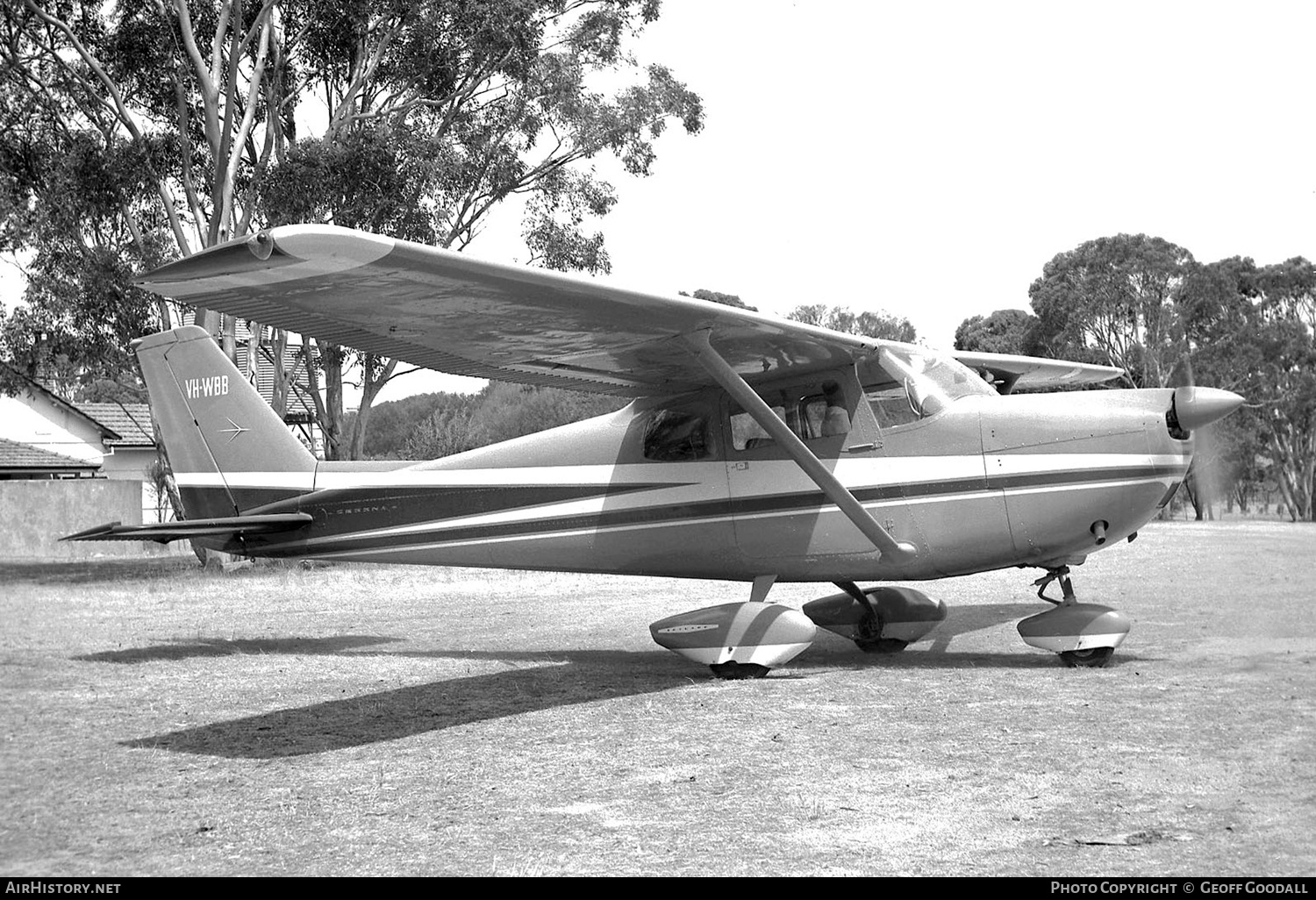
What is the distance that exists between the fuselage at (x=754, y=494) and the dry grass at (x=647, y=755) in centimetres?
89

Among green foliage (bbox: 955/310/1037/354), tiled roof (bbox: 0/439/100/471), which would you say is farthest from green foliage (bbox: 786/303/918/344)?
tiled roof (bbox: 0/439/100/471)

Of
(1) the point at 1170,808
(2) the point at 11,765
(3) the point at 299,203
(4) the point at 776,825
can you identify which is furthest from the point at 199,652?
(3) the point at 299,203

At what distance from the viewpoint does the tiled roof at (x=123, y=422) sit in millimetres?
50125

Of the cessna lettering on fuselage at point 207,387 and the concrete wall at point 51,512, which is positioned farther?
the concrete wall at point 51,512

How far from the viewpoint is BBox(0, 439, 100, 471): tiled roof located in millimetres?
42969

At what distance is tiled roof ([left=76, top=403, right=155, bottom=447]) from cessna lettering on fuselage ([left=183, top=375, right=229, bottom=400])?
41.5m

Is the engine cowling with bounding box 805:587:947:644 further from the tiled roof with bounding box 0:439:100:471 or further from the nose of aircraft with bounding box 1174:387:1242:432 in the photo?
the tiled roof with bounding box 0:439:100:471

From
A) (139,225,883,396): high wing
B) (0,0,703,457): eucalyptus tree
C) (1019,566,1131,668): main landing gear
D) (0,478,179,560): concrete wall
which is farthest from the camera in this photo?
(0,478,179,560): concrete wall

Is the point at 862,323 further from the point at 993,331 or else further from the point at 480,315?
the point at 480,315

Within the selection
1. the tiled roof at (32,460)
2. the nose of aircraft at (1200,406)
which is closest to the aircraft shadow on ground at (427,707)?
the nose of aircraft at (1200,406)

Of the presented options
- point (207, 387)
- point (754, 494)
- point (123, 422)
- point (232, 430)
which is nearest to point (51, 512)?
point (123, 422)

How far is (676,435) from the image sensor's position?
30.2 ft

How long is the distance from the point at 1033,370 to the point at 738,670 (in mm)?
5999

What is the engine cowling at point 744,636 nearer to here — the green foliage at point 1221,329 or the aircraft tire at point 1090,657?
the aircraft tire at point 1090,657
